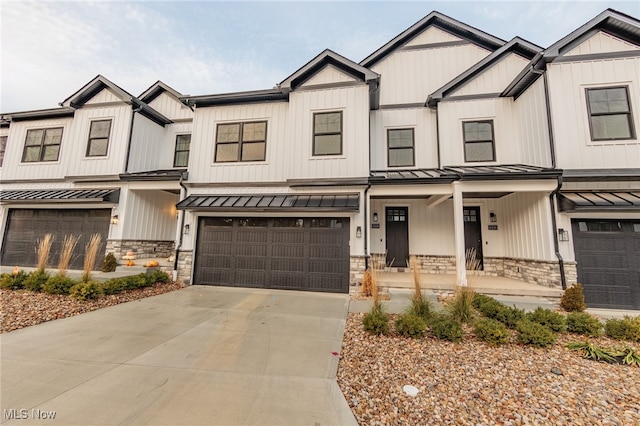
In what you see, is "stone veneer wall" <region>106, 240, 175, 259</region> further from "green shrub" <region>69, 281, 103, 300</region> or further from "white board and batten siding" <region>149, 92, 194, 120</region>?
"white board and batten siding" <region>149, 92, 194, 120</region>

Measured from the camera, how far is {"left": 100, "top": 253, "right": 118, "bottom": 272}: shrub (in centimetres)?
867

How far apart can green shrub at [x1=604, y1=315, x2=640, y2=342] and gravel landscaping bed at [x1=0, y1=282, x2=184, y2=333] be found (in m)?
10.4

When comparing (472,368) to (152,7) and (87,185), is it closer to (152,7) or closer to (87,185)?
(87,185)

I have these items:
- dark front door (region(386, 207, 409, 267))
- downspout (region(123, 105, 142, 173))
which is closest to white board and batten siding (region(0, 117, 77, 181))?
downspout (region(123, 105, 142, 173))

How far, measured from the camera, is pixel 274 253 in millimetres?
8508

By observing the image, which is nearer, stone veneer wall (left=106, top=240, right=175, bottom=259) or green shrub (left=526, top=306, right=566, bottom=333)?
green shrub (left=526, top=306, right=566, bottom=333)

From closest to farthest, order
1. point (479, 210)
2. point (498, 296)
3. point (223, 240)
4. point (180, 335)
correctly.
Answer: point (180, 335)
point (498, 296)
point (223, 240)
point (479, 210)

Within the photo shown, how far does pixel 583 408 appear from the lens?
2.61 metres

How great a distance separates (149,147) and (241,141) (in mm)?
4698

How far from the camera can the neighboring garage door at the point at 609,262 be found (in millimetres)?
6641

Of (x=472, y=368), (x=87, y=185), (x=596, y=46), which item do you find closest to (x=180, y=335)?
(x=472, y=368)

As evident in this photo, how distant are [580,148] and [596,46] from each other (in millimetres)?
3047

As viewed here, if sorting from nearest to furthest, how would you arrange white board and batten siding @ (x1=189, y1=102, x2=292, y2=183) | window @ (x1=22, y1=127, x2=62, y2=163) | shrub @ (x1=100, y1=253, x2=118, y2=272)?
shrub @ (x1=100, y1=253, x2=118, y2=272), white board and batten siding @ (x1=189, y1=102, x2=292, y2=183), window @ (x1=22, y1=127, x2=62, y2=163)

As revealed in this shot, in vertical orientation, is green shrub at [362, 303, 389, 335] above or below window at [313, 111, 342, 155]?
below
